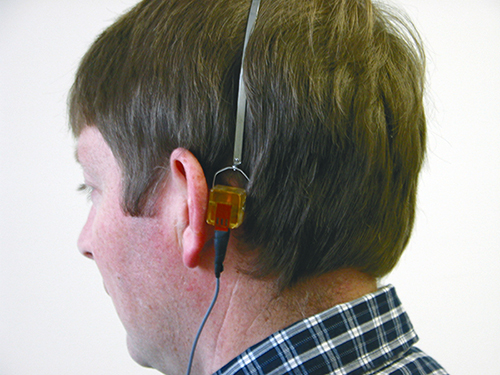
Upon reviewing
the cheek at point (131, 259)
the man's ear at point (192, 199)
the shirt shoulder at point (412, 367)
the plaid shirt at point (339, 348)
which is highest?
the man's ear at point (192, 199)

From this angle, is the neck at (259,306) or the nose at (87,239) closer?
the neck at (259,306)

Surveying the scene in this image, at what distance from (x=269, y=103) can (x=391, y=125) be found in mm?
203

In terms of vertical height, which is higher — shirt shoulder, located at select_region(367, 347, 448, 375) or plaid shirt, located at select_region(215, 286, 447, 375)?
plaid shirt, located at select_region(215, 286, 447, 375)

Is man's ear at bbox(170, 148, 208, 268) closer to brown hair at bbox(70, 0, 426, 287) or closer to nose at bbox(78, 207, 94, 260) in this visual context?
→ brown hair at bbox(70, 0, 426, 287)

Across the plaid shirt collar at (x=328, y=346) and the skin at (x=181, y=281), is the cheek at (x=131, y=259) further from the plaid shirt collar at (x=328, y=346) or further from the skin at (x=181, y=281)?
the plaid shirt collar at (x=328, y=346)

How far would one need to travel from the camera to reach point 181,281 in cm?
72

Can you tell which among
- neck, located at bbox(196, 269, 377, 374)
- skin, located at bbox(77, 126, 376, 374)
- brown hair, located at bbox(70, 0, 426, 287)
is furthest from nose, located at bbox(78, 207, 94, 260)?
neck, located at bbox(196, 269, 377, 374)

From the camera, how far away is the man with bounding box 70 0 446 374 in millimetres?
659

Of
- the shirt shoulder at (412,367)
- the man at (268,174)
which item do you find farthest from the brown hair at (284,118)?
the shirt shoulder at (412,367)

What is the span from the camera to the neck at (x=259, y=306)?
0.68m

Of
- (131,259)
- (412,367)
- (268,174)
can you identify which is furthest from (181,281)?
(412,367)

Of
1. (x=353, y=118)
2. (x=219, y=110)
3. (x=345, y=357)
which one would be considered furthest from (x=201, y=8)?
(x=345, y=357)

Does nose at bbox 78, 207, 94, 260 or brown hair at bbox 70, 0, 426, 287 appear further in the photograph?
nose at bbox 78, 207, 94, 260

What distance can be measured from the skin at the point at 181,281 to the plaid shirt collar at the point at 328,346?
0.08 ft
